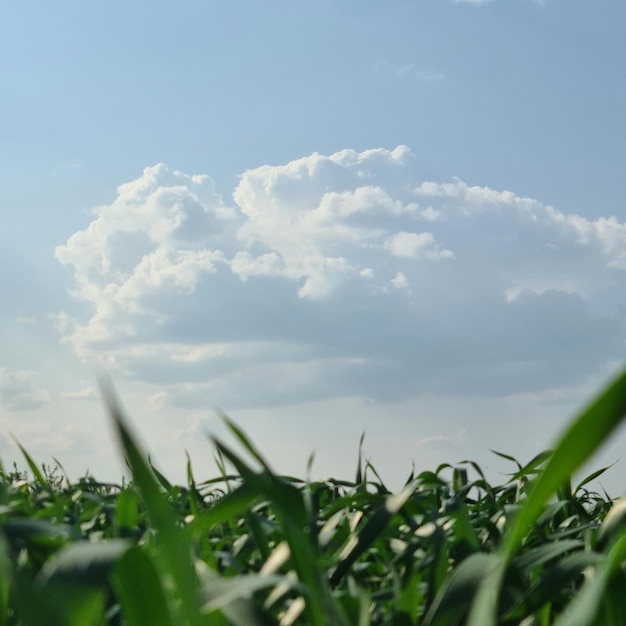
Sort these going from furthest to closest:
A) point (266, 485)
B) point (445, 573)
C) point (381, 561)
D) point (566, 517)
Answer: point (566, 517) → point (381, 561) → point (445, 573) → point (266, 485)

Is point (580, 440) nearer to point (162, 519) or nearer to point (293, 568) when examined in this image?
point (162, 519)

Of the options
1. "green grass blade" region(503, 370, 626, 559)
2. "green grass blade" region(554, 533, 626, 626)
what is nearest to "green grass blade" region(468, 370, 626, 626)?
"green grass blade" region(503, 370, 626, 559)

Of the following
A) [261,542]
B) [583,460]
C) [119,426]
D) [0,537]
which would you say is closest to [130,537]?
[261,542]

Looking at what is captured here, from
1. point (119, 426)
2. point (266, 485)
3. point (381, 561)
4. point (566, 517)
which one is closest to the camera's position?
point (119, 426)

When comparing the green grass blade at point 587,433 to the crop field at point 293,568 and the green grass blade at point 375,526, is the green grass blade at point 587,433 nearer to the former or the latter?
the crop field at point 293,568

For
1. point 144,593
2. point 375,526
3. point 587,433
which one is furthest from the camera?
point 375,526

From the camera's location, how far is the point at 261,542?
5.12ft

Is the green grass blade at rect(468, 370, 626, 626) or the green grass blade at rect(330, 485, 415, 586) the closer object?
the green grass blade at rect(468, 370, 626, 626)

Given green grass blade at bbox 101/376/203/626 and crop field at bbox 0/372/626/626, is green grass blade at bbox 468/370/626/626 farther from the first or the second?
green grass blade at bbox 101/376/203/626

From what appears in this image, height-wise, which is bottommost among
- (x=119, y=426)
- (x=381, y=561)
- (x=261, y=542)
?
(x=381, y=561)

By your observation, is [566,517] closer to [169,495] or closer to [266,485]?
[169,495]

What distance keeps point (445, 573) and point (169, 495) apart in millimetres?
1586

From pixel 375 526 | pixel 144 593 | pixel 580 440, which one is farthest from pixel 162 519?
pixel 375 526

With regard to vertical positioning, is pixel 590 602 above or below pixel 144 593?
below
